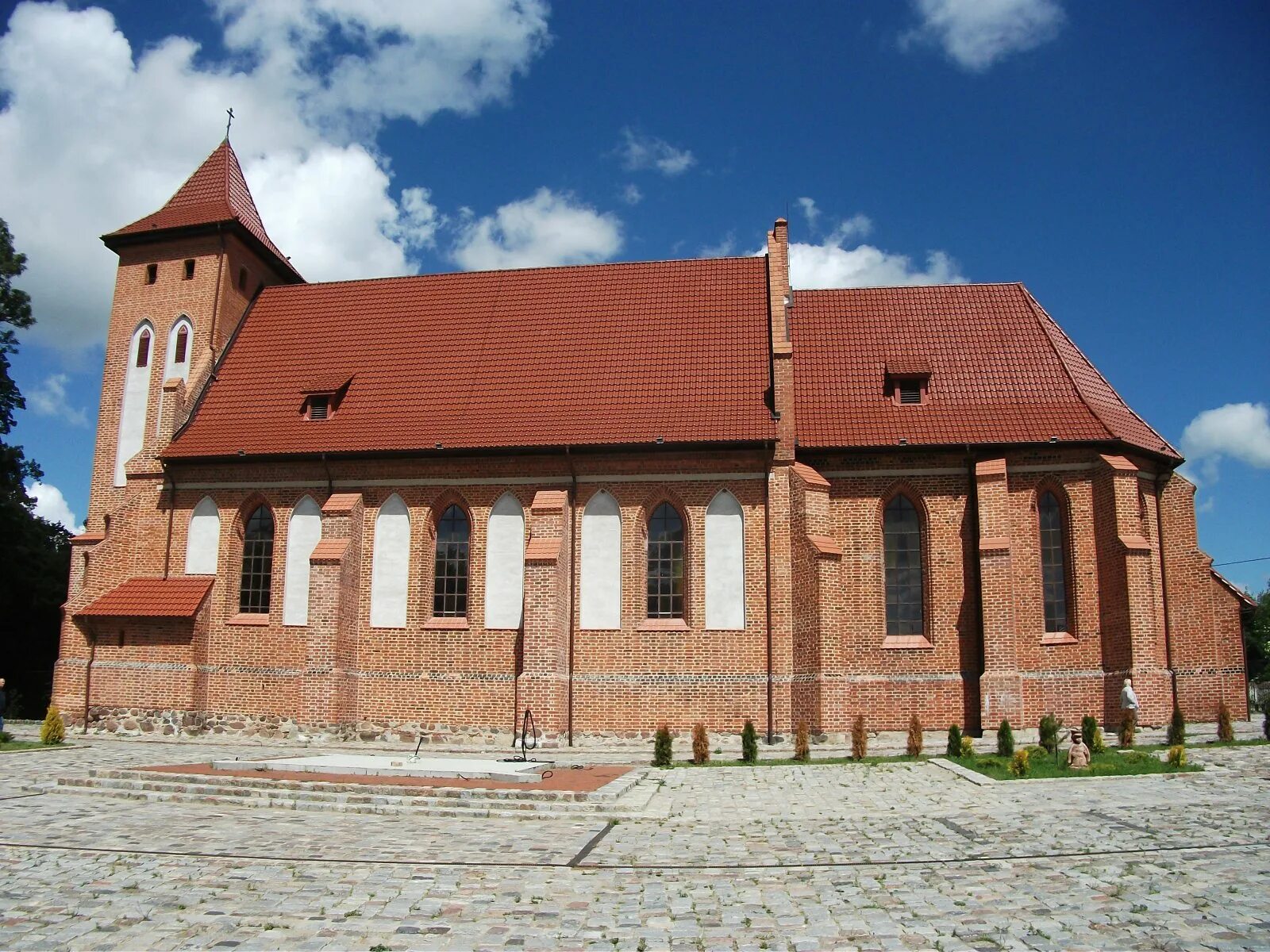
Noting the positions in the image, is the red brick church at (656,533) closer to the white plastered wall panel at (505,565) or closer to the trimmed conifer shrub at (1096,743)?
the white plastered wall panel at (505,565)

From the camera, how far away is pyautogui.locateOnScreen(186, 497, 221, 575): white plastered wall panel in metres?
24.8

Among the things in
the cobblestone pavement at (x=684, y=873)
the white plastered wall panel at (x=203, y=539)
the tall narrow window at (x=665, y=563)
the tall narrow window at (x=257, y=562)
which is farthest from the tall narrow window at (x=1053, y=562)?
the white plastered wall panel at (x=203, y=539)

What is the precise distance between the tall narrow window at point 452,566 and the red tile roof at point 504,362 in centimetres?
183

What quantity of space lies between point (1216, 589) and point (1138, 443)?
362 centimetres

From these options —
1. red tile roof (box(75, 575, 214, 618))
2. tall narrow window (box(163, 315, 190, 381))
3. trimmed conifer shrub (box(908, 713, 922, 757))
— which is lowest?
trimmed conifer shrub (box(908, 713, 922, 757))

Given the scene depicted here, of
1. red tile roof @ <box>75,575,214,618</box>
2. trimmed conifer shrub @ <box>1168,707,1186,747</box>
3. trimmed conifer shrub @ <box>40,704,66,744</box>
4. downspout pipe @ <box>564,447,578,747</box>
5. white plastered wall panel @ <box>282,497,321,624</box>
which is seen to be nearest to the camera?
trimmed conifer shrub @ <box>1168,707,1186,747</box>

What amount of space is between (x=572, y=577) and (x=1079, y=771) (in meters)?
11.1

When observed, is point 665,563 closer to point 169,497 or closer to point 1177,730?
point 1177,730

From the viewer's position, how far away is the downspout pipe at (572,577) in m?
22.2

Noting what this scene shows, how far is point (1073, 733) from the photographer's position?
1730 cm

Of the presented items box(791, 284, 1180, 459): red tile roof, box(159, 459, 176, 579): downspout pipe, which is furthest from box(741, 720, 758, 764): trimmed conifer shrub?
box(159, 459, 176, 579): downspout pipe

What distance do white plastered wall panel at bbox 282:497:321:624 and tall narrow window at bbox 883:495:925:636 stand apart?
43.5 feet

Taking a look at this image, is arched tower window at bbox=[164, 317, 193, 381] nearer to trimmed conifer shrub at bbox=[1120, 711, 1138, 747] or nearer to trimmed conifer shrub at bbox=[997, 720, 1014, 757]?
trimmed conifer shrub at bbox=[997, 720, 1014, 757]

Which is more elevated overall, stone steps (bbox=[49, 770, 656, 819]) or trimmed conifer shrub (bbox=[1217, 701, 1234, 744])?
trimmed conifer shrub (bbox=[1217, 701, 1234, 744])
